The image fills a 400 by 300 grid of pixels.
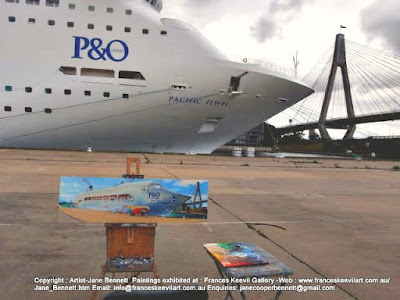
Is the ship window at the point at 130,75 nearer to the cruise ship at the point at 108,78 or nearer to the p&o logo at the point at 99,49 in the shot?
the cruise ship at the point at 108,78

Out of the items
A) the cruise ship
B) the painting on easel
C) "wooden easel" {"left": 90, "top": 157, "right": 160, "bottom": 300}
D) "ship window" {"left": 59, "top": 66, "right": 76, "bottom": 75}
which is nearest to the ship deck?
"wooden easel" {"left": 90, "top": 157, "right": 160, "bottom": 300}

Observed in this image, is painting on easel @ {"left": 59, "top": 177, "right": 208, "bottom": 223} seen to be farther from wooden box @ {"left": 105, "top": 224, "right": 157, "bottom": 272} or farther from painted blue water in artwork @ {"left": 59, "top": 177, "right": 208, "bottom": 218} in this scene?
wooden box @ {"left": 105, "top": 224, "right": 157, "bottom": 272}

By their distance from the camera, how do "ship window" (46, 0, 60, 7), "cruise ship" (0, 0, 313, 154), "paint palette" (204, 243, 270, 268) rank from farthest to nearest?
"ship window" (46, 0, 60, 7) < "cruise ship" (0, 0, 313, 154) < "paint palette" (204, 243, 270, 268)

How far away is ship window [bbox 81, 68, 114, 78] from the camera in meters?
25.8

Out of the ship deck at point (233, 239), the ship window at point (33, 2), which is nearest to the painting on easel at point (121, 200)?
the ship deck at point (233, 239)

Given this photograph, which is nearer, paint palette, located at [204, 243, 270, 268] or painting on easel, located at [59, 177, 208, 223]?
paint palette, located at [204, 243, 270, 268]

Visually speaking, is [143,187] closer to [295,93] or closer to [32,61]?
[32,61]

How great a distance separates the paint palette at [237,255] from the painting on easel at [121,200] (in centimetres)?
52

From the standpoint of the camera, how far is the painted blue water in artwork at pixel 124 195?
3.37m

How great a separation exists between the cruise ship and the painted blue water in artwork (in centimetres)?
2313

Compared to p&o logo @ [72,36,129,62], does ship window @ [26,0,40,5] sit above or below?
above

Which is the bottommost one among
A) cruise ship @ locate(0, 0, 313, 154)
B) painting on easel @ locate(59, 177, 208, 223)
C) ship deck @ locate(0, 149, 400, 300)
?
ship deck @ locate(0, 149, 400, 300)

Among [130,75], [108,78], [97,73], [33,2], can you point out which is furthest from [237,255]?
[33,2]

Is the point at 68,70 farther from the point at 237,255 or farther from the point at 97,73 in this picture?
the point at 237,255
